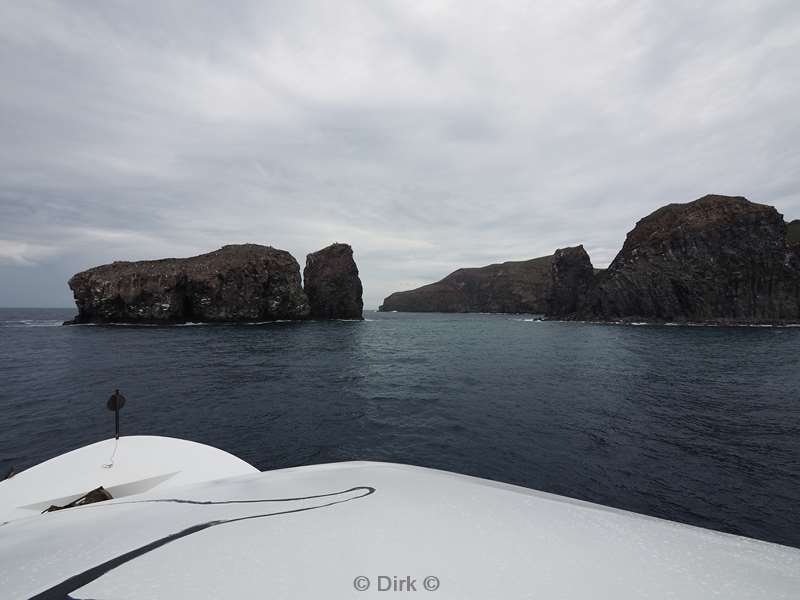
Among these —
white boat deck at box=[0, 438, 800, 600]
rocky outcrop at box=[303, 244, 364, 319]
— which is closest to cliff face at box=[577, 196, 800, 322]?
rocky outcrop at box=[303, 244, 364, 319]

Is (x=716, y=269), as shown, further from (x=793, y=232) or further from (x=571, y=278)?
(x=793, y=232)

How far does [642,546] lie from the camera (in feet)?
6.84

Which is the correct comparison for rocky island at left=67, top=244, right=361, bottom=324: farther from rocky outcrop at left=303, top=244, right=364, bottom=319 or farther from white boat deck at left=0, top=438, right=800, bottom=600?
white boat deck at left=0, top=438, right=800, bottom=600

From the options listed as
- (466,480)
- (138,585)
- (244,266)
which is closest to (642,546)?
(466,480)

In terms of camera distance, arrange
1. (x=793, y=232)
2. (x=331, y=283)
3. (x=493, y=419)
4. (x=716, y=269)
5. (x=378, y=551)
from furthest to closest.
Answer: (x=793, y=232), (x=331, y=283), (x=716, y=269), (x=493, y=419), (x=378, y=551)

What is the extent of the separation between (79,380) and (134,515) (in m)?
25.8

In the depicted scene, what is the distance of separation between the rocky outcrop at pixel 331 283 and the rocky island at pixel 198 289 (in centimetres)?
1033

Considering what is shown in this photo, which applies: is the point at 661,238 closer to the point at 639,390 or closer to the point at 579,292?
the point at 579,292

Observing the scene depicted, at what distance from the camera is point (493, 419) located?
13.4 meters

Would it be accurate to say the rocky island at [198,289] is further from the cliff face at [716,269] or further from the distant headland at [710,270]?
the cliff face at [716,269]

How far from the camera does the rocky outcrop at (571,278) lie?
109000 millimetres

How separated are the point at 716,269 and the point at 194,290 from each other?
12429 cm

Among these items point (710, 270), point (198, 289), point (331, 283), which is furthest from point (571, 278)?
point (198, 289)

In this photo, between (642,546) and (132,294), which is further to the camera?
(132,294)
